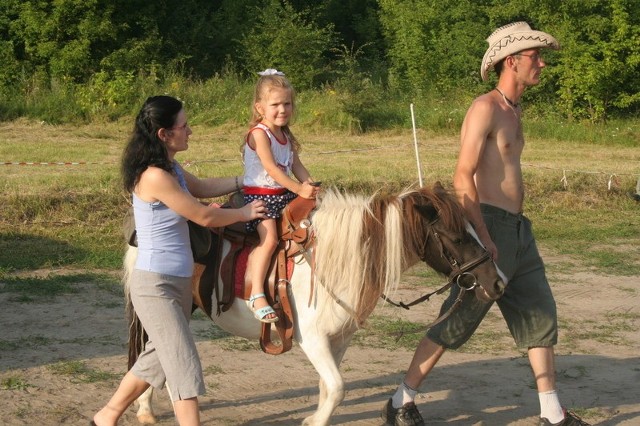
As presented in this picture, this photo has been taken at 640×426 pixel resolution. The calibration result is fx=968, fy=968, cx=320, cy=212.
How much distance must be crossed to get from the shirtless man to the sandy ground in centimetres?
41

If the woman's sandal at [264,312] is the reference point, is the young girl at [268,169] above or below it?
above

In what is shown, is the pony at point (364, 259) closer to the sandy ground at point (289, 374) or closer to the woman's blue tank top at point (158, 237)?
the woman's blue tank top at point (158, 237)

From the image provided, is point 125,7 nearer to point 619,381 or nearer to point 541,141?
point 541,141

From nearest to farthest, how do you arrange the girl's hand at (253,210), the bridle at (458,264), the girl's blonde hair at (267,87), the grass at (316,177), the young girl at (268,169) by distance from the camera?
the girl's hand at (253,210), the bridle at (458,264), the young girl at (268,169), the girl's blonde hair at (267,87), the grass at (316,177)

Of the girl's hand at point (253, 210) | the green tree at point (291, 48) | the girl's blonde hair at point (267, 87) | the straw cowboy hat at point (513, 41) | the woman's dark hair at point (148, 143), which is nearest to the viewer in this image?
the woman's dark hair at point (148, 143)

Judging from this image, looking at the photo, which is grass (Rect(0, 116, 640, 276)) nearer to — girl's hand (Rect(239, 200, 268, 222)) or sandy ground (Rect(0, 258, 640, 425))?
sandy ground (Rect(0, 258, 640, 425))

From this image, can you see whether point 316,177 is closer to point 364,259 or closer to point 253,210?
point 364,259

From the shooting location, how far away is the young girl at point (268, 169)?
16.4 feet

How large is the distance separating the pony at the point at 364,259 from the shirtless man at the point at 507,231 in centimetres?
28

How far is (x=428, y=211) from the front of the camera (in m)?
4.89

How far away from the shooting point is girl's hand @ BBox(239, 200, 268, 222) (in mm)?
4754

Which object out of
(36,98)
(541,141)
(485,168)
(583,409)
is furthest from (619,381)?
(36,98)

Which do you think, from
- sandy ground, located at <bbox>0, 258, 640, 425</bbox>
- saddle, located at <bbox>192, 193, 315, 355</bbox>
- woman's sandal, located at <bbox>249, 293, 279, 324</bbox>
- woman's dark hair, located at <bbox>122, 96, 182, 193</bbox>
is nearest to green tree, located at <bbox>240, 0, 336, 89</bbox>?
sandy ground, located at <bbox>0, 258, 640, 425</bbox>

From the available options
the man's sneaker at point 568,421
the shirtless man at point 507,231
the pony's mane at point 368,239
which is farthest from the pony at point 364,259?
the man's sneaker at point 568,421
